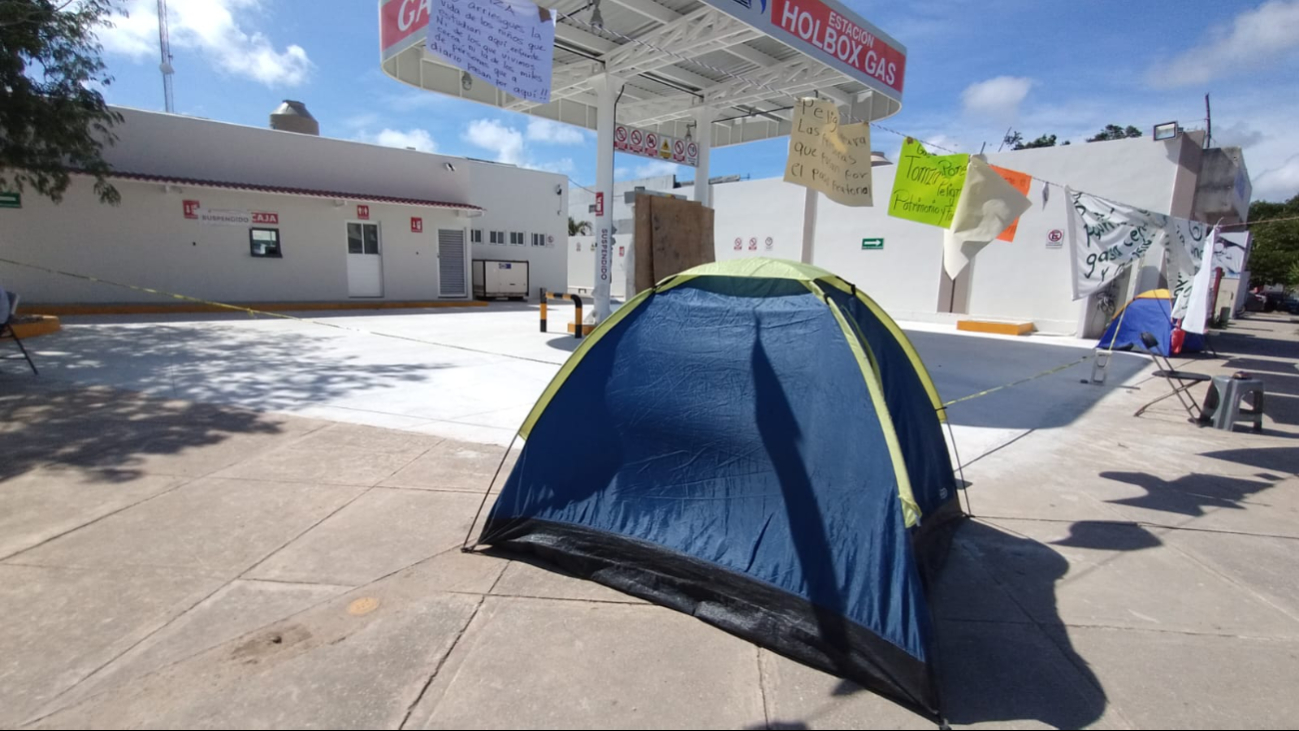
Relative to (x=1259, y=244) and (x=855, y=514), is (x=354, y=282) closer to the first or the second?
(x=855, y=514)

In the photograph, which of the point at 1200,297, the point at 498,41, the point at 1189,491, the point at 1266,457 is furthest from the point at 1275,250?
the point at 498,41

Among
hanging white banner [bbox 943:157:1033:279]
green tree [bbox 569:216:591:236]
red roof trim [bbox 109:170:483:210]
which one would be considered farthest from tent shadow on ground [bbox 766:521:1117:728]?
green tree [bbox 569:216:591:236]

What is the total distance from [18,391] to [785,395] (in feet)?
28.5

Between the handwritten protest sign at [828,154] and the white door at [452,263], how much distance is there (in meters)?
16.2

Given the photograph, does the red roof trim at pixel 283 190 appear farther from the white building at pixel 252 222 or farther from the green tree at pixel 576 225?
the green tree at pixel 576 225

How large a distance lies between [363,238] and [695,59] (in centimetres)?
1221

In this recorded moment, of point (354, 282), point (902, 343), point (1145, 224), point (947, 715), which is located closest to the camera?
point (947, 715)

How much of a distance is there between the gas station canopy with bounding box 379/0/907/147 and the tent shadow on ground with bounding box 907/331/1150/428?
16.8 feet

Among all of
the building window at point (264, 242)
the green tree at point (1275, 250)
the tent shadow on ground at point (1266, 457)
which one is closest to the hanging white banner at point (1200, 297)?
the tent shadow on ground at point (1266, 457)

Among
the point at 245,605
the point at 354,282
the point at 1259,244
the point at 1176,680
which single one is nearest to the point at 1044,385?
the point at 1176,680

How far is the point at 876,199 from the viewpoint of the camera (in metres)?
18.3

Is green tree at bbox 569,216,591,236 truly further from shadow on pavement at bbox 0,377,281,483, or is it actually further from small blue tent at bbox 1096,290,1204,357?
shadow on pavement at bbox 0,377,281,483

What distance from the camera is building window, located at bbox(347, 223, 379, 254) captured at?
17.7m

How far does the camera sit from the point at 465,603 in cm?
311
